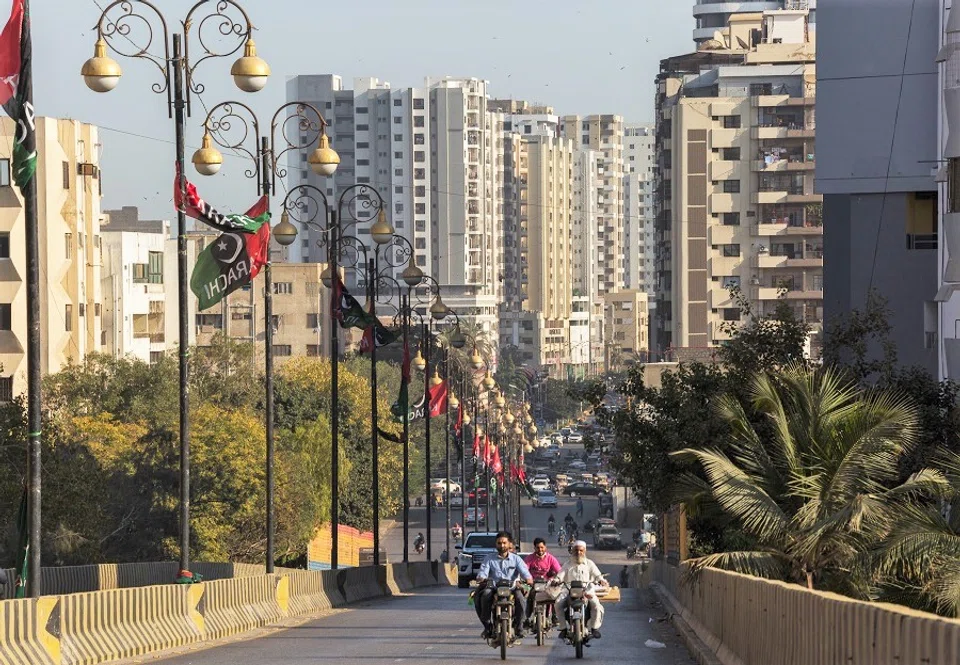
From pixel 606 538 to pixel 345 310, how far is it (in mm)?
63166

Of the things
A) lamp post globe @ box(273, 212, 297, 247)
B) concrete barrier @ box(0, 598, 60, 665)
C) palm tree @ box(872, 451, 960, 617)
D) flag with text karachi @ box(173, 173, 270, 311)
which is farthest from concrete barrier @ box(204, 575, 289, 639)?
palm tree @ box(872, 451, 960, 617)

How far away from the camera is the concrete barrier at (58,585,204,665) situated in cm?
1767

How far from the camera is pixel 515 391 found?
170 meters

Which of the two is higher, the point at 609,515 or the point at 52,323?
the point at 52,323

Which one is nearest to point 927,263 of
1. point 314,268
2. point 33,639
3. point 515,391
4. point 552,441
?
point 33,639

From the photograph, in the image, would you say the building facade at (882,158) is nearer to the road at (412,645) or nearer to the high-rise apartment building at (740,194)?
the road at (412,645)

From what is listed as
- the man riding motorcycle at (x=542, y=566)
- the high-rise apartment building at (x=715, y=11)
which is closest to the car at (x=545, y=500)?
the high-rise apartment building at (x=715, y=11)

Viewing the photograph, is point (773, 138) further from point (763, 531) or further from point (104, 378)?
point (763, 531)

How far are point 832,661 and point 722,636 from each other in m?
8.12

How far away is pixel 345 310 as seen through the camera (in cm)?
3612

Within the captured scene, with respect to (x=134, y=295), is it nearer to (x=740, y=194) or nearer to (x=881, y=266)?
(x=740, y=194)

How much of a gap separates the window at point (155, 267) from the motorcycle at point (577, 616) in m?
84.4

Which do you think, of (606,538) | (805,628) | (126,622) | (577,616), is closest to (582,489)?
(606,538)

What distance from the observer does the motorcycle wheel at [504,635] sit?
19.4m
